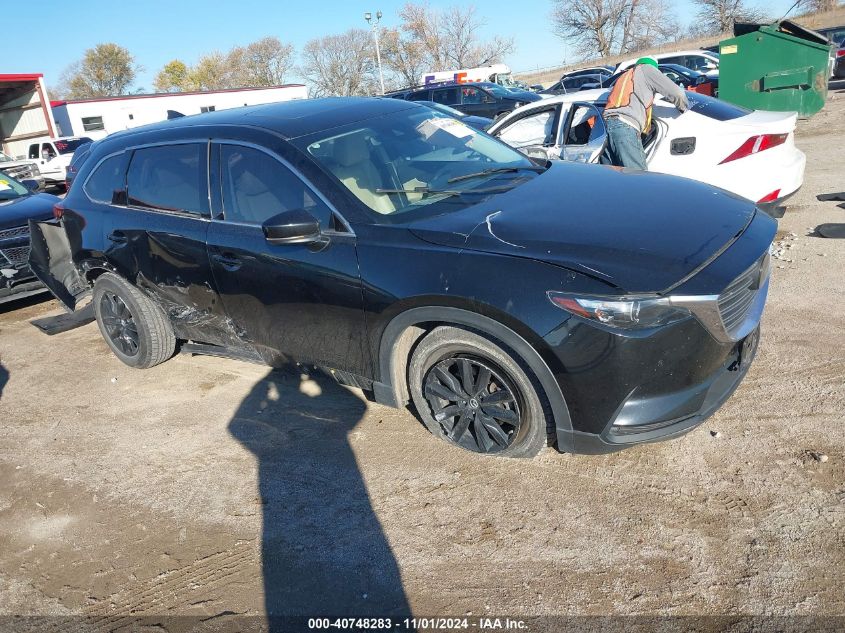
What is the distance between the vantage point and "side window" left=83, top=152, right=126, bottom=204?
473cm

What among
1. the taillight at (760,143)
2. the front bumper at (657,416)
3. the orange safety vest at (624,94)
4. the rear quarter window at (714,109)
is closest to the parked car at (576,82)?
the rear quarter window at (714,109)

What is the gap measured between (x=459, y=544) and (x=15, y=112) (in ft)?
109

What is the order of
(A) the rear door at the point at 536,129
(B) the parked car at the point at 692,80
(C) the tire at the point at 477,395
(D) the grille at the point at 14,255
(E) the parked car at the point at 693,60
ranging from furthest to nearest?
(E) the parked car at the point at 693,60 < (B) the parked car at the point at 692,80 < (A) the rear door at the point at 536,129 < (D) the grille at the point at 14,255 < (C) the tire at the point at 477,395

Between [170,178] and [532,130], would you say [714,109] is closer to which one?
[532,130]

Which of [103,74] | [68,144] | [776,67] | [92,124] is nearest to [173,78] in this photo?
[103,74]

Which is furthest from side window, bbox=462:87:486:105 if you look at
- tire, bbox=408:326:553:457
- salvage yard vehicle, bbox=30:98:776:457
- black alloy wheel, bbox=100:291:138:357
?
tire, bbox=408:326:553:457

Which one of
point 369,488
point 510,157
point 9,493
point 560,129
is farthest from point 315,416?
point 560,129

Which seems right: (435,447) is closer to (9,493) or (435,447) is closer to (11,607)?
(11,607)

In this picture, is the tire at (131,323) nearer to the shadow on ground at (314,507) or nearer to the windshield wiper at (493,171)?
the shadow on ground at (314,507)

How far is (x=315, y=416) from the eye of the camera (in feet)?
13.5

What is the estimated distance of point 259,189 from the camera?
Answer: 3.85 meters

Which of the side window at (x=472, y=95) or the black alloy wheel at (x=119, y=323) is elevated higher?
the side window at (x=472, y=95)

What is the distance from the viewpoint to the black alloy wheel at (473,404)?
10.4ft

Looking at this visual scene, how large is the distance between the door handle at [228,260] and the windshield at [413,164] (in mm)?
785
